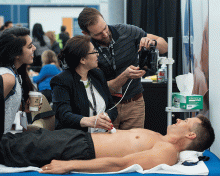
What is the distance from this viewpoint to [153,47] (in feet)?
7.53

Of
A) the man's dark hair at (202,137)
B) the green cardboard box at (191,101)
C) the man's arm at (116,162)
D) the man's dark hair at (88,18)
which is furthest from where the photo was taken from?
the green cardboard box at (191,101)

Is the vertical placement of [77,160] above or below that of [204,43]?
below

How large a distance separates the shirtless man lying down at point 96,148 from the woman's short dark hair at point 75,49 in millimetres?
562

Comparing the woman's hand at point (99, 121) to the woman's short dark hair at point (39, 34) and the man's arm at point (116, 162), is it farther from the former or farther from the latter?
the woman's short dark hair at point (39, 34)

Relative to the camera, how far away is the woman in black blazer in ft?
7.18

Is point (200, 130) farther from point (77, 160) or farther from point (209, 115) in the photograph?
point (77, 160)

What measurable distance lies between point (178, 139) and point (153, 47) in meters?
0.72

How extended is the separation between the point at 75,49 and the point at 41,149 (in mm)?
785

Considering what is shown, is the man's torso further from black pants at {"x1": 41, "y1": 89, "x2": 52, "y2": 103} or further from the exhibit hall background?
black pants at {"x1": 41, "y1": 89, "x2": 52, "y2": 103}

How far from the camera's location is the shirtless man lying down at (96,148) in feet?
6.07

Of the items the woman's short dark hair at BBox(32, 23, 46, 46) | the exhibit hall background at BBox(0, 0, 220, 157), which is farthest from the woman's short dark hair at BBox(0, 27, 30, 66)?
the woman's short dark hair at BBox(32, 23, 46, 46)

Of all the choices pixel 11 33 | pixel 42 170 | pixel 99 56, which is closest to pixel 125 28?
pixel 99 56

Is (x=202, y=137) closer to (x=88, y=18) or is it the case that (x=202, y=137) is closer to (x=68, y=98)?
(x=68, y=98)

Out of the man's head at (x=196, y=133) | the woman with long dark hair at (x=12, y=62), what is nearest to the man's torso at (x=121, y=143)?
the man's head at (x=196, y=133)
